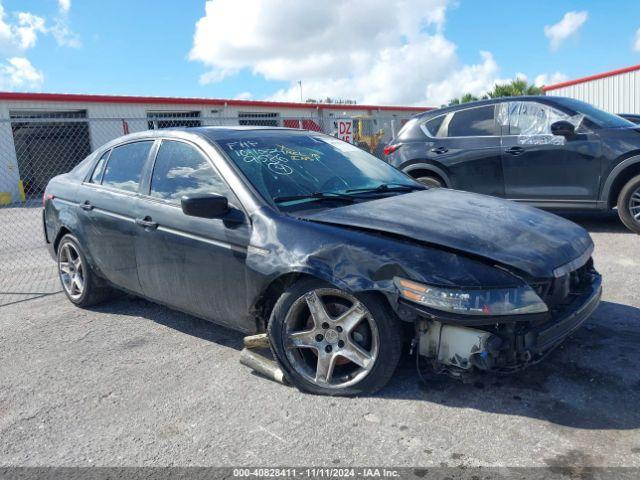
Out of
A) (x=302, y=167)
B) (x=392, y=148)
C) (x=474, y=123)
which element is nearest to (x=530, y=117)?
(x=474, y=123)

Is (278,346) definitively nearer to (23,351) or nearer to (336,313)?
(336,313)

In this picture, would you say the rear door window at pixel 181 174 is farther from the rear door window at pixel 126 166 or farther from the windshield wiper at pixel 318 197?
the windshield wiper at pixel 318 197

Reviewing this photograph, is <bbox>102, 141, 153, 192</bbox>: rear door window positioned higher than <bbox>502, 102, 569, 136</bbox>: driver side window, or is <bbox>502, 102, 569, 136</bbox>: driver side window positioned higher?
<bbox>502, 102, 569, 136</bbox>: driver side window

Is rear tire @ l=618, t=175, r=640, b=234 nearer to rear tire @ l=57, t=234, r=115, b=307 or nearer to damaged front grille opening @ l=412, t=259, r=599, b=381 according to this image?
damaged front grille opening @ l=412, t=259, r=599, b=381

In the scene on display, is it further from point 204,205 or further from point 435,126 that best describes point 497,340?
point 435,126

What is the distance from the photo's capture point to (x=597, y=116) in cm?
725

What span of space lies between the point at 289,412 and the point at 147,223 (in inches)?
72.1

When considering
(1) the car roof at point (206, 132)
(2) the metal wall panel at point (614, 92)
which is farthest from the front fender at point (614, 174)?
(2) the metal wall panel at point (614, 92)

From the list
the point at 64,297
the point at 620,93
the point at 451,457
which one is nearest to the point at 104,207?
the point at 64,297

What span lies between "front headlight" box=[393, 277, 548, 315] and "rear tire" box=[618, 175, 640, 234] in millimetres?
4816

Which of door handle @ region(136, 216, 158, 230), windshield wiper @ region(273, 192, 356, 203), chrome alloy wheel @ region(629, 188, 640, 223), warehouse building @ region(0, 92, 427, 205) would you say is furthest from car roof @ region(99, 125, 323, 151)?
warehouse building @ region(0, 92, 427, 205)

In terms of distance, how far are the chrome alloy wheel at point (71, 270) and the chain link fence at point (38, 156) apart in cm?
79

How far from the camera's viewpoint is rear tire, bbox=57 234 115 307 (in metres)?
5.08

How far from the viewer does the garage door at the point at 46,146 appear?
821 inches
